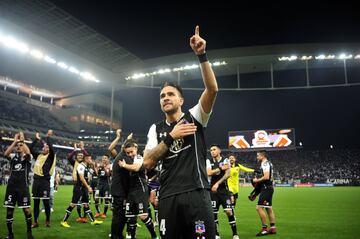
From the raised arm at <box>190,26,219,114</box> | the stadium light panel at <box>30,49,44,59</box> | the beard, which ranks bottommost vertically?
the beard

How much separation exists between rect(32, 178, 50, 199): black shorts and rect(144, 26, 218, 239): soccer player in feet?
28.4

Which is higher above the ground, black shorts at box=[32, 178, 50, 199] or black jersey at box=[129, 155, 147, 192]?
black jersey at box=[129, 155, 147, 192]

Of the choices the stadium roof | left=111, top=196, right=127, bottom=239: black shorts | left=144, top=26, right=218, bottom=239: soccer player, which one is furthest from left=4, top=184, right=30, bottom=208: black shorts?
the stadium roof

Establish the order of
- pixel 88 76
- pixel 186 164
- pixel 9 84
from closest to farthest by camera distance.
A: pixel 186 164, pixel 88 76, pixel 9 84

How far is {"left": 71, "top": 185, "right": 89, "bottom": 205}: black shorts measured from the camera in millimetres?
11943

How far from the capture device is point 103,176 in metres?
14.7

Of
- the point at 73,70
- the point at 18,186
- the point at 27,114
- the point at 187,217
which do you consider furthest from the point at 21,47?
the point at 187,217

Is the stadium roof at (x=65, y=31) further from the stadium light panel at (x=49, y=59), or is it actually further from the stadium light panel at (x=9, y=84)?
the stadium light panel at (x=9, y=84)

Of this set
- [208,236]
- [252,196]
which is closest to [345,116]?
→ [252,196]

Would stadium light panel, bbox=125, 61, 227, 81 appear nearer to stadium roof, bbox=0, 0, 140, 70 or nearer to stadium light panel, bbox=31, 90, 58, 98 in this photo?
stadium roof, bbox=0, 0, 140, 70

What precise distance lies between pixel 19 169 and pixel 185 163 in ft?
23.8

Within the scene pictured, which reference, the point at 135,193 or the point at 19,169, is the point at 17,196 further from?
the point at 135,193

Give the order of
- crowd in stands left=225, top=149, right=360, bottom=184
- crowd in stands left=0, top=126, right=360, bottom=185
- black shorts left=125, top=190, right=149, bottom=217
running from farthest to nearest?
crowd in stands left=225, top=149, right=360, bottom=184, crowd in stands left=0, top=126, right=360, bottom=185, black shorts left=125, top=190, right=149, bottom=217

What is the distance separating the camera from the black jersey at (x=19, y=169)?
28.8 feet
